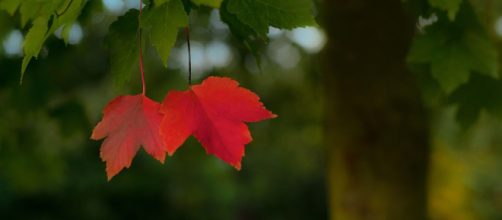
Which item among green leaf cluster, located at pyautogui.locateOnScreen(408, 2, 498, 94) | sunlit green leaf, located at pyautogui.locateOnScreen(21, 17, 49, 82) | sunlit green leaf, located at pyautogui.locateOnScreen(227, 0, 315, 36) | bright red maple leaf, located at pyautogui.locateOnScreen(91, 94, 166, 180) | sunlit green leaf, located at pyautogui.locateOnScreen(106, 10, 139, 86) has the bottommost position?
bright red maple leaf, located at pyautogui.locateOnScreen(91, 94, 166, 180)

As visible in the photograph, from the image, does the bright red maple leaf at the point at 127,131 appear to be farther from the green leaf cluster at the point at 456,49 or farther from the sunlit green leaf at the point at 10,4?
the green leaf cluster at the point at 456,49

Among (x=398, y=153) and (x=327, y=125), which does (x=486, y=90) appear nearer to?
(x=398, y=153)

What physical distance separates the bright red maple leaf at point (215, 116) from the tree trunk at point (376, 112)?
1.24 metres

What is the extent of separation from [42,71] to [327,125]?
0.81 meters

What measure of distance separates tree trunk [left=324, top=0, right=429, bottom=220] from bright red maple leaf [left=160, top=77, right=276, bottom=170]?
1237mm

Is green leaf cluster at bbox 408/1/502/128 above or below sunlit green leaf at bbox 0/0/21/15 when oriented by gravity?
above

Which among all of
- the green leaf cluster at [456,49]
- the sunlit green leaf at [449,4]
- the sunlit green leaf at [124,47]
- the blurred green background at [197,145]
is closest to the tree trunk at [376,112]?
the blurred green background at [197,145]

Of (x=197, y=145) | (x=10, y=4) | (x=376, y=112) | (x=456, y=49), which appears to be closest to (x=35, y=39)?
(x=10, y=4)

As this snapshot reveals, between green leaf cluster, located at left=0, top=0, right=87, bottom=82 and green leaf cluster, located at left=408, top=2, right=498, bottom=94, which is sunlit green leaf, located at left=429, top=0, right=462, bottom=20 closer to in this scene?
green leaf cluster, located at left=408, top=2, right=498, bottom=94

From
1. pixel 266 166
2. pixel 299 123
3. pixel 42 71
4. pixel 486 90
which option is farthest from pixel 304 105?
pixel 266 166

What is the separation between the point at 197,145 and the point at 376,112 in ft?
4.42

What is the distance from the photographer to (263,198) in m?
8.81

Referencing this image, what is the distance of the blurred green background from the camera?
2.14m

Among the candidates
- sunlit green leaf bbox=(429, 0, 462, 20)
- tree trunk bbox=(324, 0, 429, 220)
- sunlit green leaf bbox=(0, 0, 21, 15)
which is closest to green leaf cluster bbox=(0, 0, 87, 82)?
sunlit green leaf bbox=(0, 0, 21, 15)
